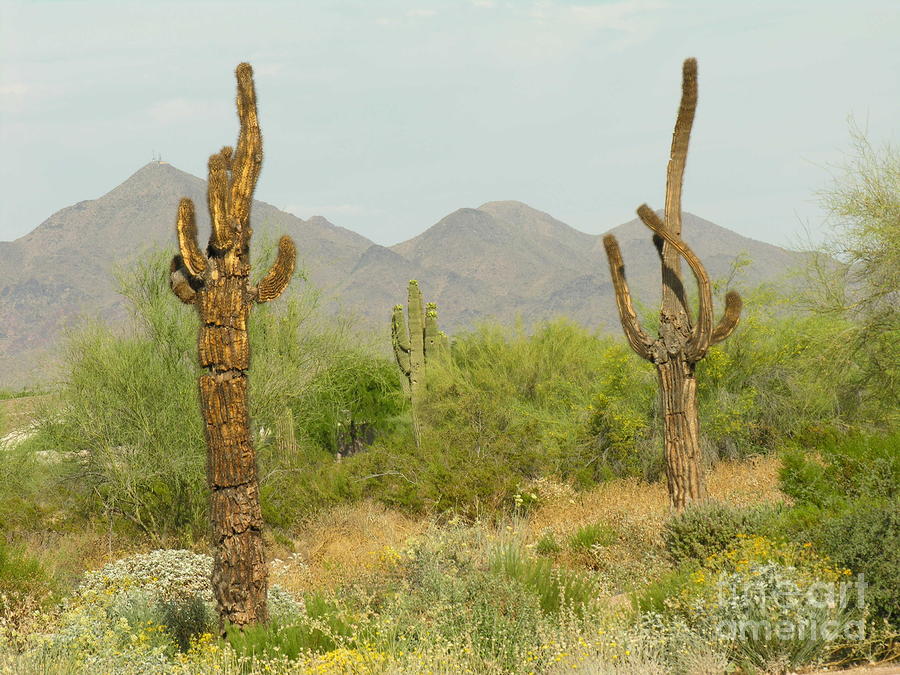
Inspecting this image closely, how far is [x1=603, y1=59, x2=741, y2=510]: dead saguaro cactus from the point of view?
31.3 ft

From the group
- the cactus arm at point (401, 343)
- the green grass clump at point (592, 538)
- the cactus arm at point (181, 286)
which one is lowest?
the green grass clump at point (592, 538)

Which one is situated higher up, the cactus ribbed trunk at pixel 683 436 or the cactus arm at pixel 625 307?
the cactus arm at pixel 625 307

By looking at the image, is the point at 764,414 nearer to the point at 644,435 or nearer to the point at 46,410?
the point at 644,435

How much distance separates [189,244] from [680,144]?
19.2 ft

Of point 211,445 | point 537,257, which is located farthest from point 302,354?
point 537,257

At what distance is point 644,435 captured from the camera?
55.8ft

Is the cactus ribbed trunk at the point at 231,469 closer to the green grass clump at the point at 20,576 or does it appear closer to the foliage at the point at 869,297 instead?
the green grass clump at the point at 20,576

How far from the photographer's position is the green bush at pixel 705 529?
8.73 metres

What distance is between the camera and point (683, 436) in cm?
954

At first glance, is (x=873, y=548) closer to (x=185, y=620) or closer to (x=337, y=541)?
(x=185, y=620)

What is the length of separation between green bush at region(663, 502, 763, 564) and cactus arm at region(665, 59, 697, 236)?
3.20 metres

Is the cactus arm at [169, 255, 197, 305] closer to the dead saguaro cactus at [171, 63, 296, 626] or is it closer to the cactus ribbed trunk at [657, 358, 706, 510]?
the dead saguaro cactus at [171, 63, 296, 626]

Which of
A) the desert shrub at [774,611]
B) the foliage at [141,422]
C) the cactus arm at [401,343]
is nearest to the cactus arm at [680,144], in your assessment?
the desert shrub at [774,611]

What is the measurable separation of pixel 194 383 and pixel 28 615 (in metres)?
6.34
